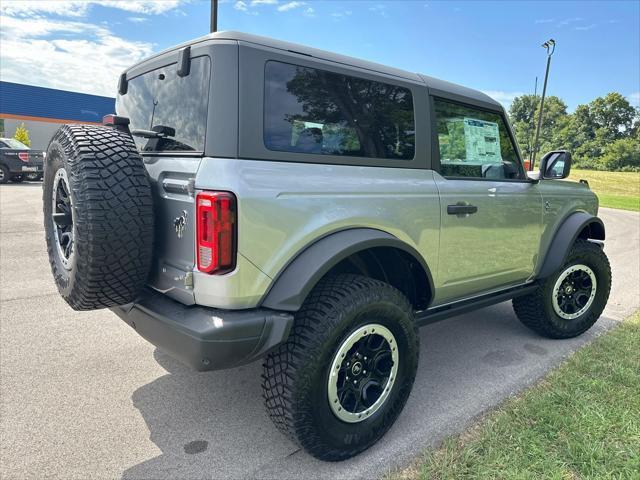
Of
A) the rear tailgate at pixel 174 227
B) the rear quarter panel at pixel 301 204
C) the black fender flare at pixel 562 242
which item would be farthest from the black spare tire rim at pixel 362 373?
the black fender flare at pixel 562 242

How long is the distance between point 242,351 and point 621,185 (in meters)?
37.2

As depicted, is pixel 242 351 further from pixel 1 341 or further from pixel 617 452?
pixel 1 341

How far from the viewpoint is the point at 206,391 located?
115 inches

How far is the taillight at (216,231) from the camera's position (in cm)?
187

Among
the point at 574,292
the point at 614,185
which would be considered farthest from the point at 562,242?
the point at 614,185

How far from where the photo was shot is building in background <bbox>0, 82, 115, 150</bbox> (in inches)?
1315

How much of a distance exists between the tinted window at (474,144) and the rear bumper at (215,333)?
5.24 ft

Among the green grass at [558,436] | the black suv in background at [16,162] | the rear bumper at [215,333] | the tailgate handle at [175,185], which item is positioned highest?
the black suv in background at [16,162]

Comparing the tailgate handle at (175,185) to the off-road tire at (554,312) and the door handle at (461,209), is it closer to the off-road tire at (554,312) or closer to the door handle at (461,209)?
the door handle at (461,209)

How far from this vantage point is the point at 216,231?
6.18 ft

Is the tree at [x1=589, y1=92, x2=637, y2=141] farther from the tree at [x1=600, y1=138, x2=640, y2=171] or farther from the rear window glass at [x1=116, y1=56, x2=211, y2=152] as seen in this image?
the rear window glass at [x1=116, y1=56, x2=211, y2=152]

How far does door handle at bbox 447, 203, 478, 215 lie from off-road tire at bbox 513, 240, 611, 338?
1.27m

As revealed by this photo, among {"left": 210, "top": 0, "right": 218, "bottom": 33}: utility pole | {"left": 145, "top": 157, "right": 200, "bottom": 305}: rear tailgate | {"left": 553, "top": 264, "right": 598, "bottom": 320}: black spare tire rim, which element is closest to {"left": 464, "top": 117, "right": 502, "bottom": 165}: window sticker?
{"left": 553, "top": 264, "right": 598, "bottom": 320}: black spare tire rim

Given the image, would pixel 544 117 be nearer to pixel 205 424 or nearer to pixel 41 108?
pixel 41 108
